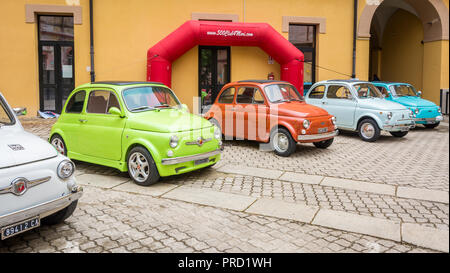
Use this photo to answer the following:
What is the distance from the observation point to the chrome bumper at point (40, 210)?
355cm

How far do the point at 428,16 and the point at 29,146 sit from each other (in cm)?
1792

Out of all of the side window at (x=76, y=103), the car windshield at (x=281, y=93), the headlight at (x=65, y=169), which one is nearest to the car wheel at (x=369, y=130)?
the car windshield at (x=281, y=93)

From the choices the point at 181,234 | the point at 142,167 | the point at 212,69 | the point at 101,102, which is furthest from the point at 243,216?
the point at 212,69

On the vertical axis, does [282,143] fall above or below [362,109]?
below

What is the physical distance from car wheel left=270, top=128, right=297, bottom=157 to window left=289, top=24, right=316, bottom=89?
823 cm

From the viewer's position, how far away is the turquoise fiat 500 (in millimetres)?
12395

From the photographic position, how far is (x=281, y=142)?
891 centimetres

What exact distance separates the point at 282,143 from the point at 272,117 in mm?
Result: 636

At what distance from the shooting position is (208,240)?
4.24 metres

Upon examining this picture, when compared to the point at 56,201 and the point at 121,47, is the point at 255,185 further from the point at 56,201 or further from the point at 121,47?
the point at 121,47

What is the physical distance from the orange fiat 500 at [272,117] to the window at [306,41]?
6.96 m

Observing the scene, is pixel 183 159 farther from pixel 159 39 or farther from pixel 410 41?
pixel 410 41

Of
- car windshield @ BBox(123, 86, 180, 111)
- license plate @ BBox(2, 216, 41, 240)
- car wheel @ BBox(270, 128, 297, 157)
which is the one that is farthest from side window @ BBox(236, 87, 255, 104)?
license plate @ BBox(2, 216, 41, 240)
